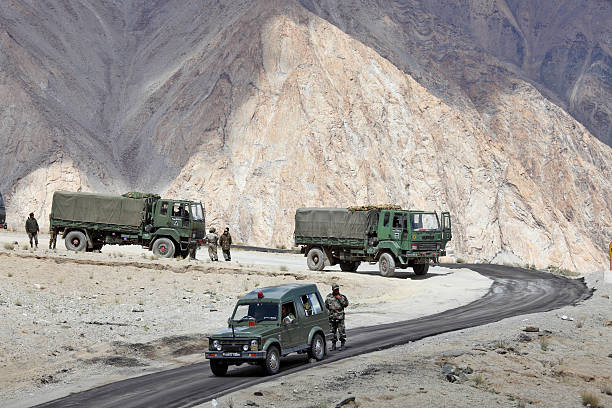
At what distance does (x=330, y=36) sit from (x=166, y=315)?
56.2m

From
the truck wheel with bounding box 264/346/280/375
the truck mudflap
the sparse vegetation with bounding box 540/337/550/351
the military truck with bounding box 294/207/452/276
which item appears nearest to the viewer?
the truck mudflap

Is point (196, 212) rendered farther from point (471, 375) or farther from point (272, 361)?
point (471, 375)

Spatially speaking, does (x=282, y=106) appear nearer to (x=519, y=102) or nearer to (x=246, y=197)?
(x=246, y=197)

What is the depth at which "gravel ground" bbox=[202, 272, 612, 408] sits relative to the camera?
14211 mm

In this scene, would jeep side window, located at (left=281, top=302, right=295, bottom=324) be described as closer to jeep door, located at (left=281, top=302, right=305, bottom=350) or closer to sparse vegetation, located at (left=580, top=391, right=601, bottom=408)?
jeep door, located at (left=281, top=302, right=305, bottom=350)

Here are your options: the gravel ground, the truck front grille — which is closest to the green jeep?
the gravel ground

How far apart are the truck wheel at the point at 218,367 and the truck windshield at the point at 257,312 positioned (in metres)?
1.01

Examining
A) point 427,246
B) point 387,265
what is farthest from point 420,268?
point 387,265

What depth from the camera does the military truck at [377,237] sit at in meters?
35.7

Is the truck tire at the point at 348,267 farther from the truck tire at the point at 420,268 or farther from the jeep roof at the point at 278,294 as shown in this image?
the jeep roof at the point at 278,294

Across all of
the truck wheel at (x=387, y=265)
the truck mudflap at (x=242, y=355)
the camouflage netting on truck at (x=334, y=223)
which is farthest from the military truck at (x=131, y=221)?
the truck mudflap at (x=242, y=355)

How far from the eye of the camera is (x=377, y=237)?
3628 centimetres

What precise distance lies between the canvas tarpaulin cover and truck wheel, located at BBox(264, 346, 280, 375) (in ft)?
75.2

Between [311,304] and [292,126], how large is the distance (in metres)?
53.0
